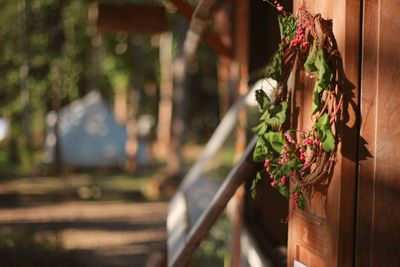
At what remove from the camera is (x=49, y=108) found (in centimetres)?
3250

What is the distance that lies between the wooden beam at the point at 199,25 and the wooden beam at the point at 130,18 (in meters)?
1.12

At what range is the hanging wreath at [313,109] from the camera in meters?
2.43

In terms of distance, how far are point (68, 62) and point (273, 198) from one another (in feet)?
75.8

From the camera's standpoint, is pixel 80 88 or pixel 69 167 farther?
pixel 80 88

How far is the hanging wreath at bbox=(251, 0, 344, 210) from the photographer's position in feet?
7.97

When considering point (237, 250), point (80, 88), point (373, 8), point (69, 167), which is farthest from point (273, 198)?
point (80, 88)

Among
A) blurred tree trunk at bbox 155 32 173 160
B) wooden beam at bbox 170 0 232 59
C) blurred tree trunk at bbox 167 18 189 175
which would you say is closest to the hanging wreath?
wooden beam at bbox 170 0 232 59

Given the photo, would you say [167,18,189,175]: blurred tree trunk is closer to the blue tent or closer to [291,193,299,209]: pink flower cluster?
the blue tent

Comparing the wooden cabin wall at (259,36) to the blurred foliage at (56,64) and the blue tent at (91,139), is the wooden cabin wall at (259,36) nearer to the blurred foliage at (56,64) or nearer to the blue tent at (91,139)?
Result: the blurred foliage at (56,64)

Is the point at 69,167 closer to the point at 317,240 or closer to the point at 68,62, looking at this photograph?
the point at 68,62

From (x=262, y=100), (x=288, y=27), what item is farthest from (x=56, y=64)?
(x=288, y=27)

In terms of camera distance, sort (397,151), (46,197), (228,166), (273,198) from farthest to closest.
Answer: (46,197)
(228,166)
(273,198)
(397,151)

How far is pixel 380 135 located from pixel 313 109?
27 cm

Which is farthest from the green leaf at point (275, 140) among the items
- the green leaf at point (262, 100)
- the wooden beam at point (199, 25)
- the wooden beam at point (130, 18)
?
the wooden beam at point (130, 18)
